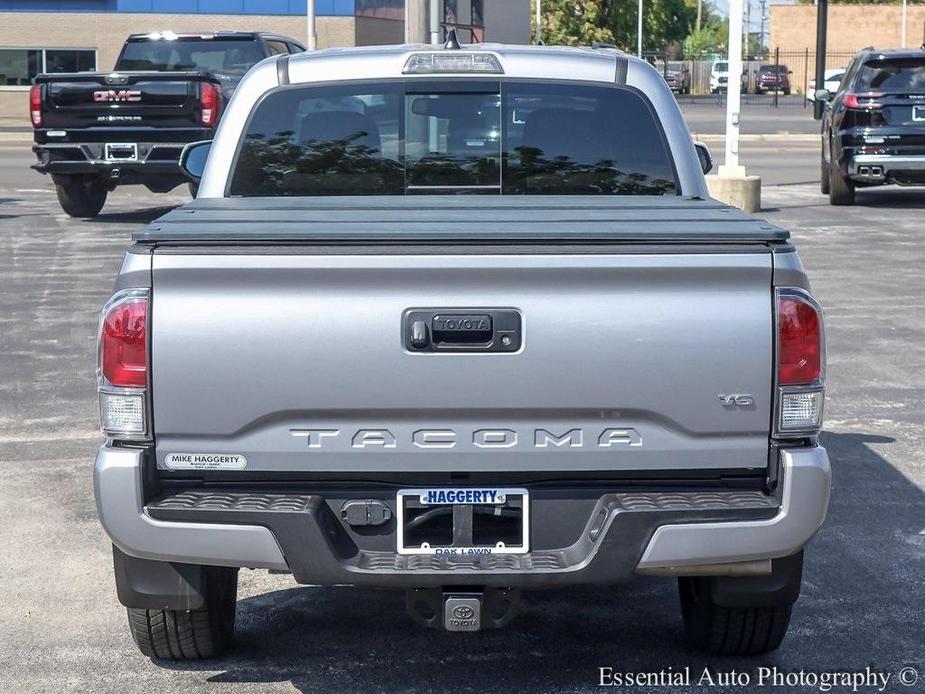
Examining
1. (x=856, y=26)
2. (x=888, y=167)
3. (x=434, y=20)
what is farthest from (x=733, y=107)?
(x=856, y=26)

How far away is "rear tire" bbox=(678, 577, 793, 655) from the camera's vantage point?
4.71 m

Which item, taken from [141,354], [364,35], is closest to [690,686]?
[141,354]

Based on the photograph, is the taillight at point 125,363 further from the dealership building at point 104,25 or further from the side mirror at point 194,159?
the dealership building at point 104,25

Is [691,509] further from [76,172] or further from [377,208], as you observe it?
[76,172]

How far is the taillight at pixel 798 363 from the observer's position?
400 centimetres

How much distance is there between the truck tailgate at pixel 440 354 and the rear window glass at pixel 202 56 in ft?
50.6

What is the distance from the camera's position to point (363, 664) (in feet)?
16.0

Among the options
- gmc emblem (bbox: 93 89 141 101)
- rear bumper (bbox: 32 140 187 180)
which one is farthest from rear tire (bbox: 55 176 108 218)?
gmc emblem (bbox: 93 89 141 101)

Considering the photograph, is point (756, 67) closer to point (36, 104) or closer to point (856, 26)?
point (856, 26)

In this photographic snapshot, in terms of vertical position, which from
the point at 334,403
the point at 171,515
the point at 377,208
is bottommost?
the point at 171,515

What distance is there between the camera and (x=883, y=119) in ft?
61.4

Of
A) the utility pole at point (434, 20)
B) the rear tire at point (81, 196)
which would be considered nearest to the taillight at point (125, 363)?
the rear tire at point (81, 196)

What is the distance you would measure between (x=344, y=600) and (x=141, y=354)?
5.96 ft

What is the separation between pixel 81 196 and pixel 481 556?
15274 mm
